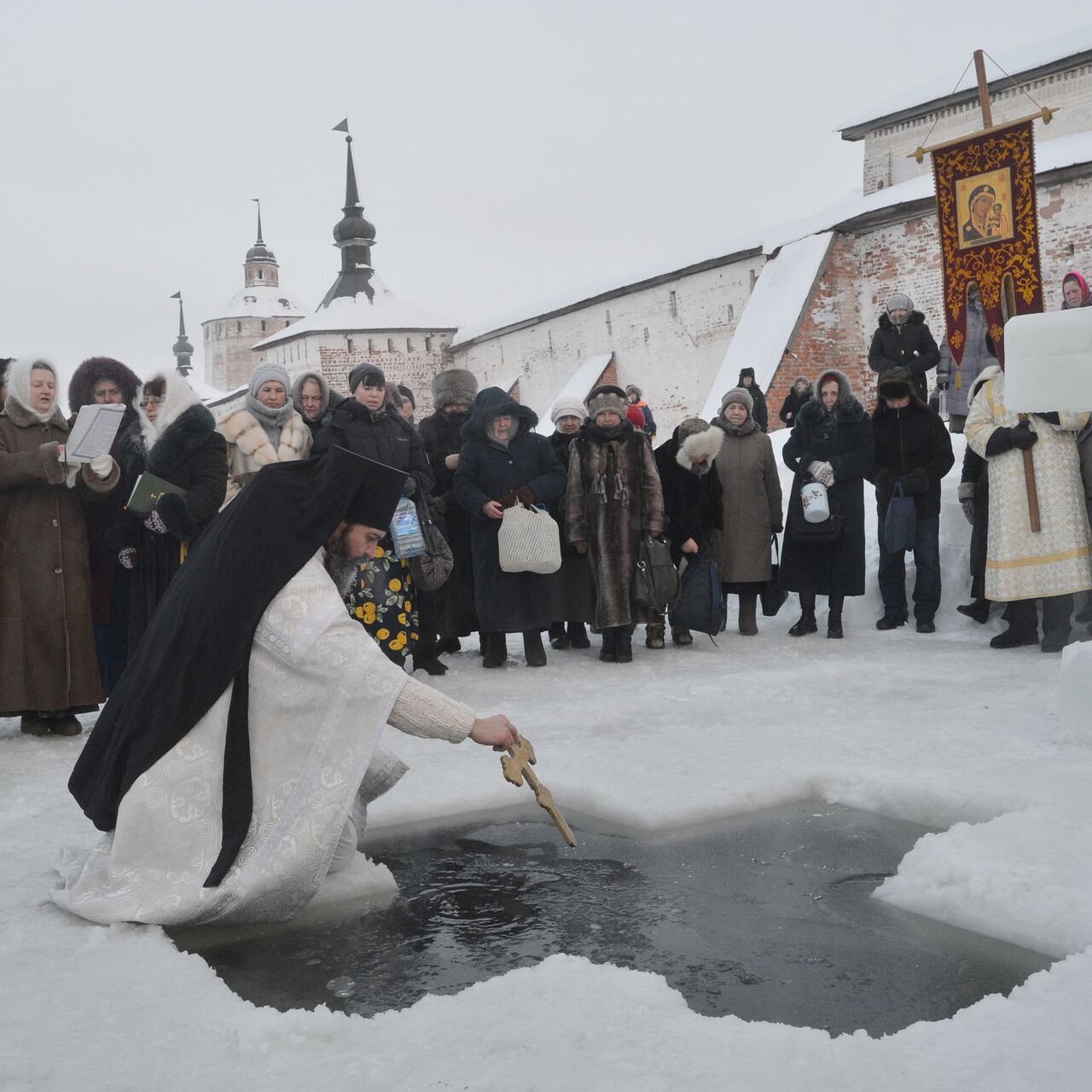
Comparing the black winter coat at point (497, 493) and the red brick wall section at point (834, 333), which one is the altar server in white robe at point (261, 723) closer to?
the black winter coat at point (497, 493)

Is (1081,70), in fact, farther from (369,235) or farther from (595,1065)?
(369,235)

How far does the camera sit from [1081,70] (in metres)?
20.5

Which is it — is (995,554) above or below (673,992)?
above

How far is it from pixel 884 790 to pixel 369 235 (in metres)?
45.7

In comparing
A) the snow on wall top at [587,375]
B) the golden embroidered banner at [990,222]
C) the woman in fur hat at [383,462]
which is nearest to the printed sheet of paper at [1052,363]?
the woman in fur hat at [383,462]

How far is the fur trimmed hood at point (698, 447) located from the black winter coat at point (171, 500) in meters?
3.06

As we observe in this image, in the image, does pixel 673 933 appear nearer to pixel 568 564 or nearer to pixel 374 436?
pixel 374 436

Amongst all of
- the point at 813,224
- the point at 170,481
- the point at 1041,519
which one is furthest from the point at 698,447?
the point at 813,224

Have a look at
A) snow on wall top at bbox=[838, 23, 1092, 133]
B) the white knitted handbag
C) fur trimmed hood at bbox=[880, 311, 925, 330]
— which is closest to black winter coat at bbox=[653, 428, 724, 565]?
the white knitted handbag

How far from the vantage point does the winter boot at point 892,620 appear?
818 cm

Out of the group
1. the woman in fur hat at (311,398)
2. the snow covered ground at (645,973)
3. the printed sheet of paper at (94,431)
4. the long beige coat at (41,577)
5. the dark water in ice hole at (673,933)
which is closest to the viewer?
the snow covered ground at (645,973)

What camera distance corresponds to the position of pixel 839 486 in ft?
26.4

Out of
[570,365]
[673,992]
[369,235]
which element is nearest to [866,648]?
[673,992]

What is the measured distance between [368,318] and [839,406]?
36.4m
